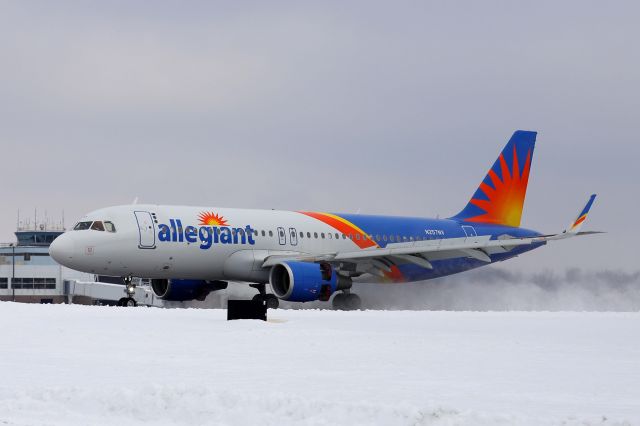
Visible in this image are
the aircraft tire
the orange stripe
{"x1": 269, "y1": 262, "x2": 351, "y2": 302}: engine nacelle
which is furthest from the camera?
the orange stripe

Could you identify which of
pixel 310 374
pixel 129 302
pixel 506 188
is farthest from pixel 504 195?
pixel 310 374

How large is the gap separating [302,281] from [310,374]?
73.8 ft

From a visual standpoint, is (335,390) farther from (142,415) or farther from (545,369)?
(545,369)

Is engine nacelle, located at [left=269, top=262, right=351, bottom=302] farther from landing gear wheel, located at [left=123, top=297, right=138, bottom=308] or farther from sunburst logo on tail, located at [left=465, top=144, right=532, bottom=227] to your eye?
sunburst logo on tail, located at [left=465, top=144, right=532, bottom=227]

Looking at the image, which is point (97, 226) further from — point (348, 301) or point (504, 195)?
point (504, 195)

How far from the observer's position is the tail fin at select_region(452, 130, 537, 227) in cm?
5316

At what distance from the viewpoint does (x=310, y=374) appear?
1585 centimetres

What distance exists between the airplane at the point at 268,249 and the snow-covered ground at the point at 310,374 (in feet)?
36.0

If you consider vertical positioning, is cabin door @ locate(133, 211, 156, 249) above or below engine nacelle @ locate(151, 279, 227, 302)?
above

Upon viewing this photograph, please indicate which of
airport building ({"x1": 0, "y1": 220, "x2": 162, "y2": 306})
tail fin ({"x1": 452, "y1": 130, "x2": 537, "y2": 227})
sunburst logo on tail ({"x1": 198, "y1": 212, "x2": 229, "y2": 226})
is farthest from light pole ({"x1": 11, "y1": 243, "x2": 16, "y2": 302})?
sunburst logo on tail ({"x1": 198, "y1": 212, "x2": 229, "y2": 226})

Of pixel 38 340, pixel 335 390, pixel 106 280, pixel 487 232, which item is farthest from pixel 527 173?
pixel 106 280

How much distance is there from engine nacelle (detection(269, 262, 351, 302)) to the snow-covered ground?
10641 mm

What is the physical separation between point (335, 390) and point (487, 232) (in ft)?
128

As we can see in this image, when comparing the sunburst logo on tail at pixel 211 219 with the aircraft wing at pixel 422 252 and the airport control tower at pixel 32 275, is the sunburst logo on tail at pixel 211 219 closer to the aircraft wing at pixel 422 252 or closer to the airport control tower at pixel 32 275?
the aircraft wing at pixel 422 252
